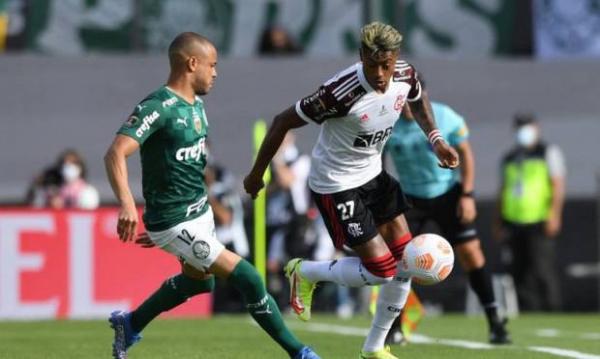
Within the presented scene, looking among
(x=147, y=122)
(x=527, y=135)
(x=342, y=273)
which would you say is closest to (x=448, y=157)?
(x=342, y=273)

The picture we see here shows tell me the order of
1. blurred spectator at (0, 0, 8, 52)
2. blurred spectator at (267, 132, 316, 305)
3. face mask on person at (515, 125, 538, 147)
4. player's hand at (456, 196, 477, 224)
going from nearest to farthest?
player's hand at (456, 196, 477, 224)
blurred spectator at (267, 132, 316, 305)
face mask on person at (515, 125, 538, 147)
blurred spectator at (0, 0, 8, 52)

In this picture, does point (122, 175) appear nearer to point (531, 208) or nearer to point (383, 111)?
point (383, 111)

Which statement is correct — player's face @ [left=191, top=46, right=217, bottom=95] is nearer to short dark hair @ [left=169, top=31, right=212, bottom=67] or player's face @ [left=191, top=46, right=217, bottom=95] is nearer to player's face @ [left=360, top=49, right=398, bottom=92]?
short dark hair @ [left=169, top=31, right=212, bottom=67]

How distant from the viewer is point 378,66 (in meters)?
9.38

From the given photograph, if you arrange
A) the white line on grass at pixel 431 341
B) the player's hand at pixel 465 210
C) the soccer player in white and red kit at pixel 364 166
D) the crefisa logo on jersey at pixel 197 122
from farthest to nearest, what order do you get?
1. the player's hand at pixel 465 210
2. the white line on grass at pixel 431 341
3. the soccer player in white and red kit at pixel 364 166
4. the crefisa logo on jersey at pixel 197 122

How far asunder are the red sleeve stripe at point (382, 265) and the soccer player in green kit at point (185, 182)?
83cm

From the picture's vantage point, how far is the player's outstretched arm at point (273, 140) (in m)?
9.52

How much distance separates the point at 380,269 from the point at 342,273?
0.35m

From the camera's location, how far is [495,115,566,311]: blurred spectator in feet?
61.5

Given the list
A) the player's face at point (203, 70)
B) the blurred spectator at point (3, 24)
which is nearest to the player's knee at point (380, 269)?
the player's face at point (203, 70)

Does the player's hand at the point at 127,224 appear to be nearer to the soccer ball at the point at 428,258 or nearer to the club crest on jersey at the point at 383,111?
the club crest on jersey at the point at 383,111

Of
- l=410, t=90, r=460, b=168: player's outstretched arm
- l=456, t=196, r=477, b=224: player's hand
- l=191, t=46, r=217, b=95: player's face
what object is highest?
l=191, t=46, r=217, b=95: player's face

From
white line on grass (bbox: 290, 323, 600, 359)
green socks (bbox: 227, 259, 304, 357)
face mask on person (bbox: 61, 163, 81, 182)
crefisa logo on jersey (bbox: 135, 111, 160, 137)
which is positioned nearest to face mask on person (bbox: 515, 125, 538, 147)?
white line on grass (bbox: 290, 323, 600, 359)

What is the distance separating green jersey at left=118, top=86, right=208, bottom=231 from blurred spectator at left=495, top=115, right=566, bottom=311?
10011 mm
